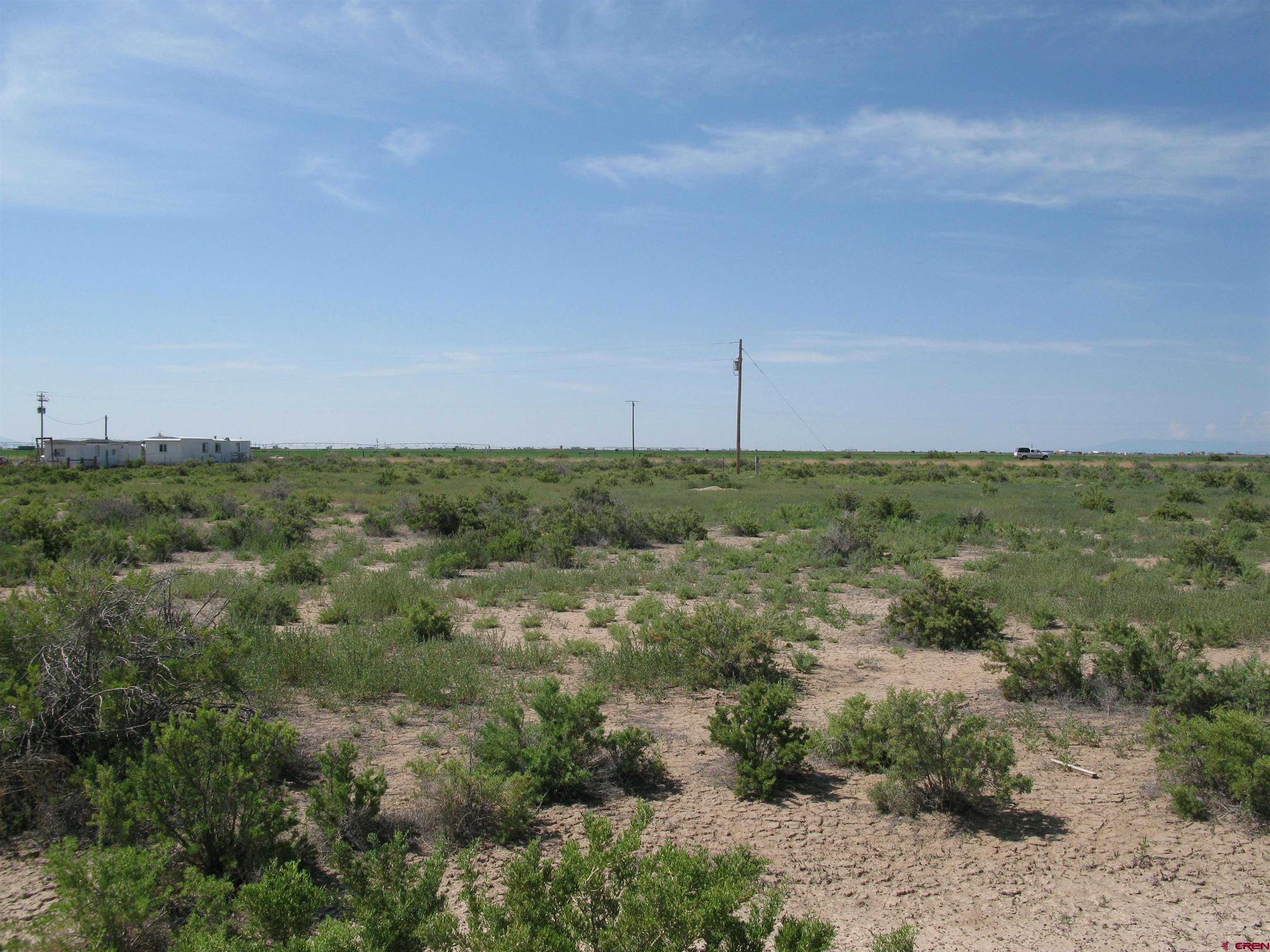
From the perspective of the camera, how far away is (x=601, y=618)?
12.1 metres

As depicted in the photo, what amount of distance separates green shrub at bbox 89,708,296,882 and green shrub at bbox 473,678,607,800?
1643 mm

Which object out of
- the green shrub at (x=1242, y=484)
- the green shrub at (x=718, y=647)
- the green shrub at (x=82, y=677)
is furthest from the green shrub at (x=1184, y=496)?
the green shrub at (x=82, y=677)

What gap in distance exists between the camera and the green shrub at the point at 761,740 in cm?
600

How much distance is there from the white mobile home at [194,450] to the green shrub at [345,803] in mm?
79276

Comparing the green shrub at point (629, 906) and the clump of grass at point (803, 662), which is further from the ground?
the green shrub at point (629, 906)

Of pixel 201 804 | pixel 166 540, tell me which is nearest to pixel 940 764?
pixel 201 804

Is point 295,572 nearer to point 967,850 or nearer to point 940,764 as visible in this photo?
point 940,764

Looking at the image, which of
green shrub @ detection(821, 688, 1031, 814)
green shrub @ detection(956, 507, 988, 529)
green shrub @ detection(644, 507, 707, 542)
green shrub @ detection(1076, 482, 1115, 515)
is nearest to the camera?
green shrub @ detection(821, 688, 1031, 814)

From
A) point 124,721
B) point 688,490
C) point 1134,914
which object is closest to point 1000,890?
point 1134,914

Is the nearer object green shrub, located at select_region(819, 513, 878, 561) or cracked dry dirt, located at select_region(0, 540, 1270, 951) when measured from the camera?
cracked dry dirt, located at select_region(0, 540, 1270, 951)

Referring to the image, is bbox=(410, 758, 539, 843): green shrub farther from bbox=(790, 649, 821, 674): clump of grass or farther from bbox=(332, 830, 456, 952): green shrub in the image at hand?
bbox=(790, 649, 821, 674): clump of grass

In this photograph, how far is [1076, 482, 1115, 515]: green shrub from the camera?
2864 cm

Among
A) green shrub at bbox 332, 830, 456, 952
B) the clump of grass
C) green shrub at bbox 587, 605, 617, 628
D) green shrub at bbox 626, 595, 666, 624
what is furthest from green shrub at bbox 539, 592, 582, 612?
green shrub at bbox 332, 830, 456, 952

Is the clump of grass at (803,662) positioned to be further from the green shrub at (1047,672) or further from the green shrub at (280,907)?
the green shrub at (280,907)
